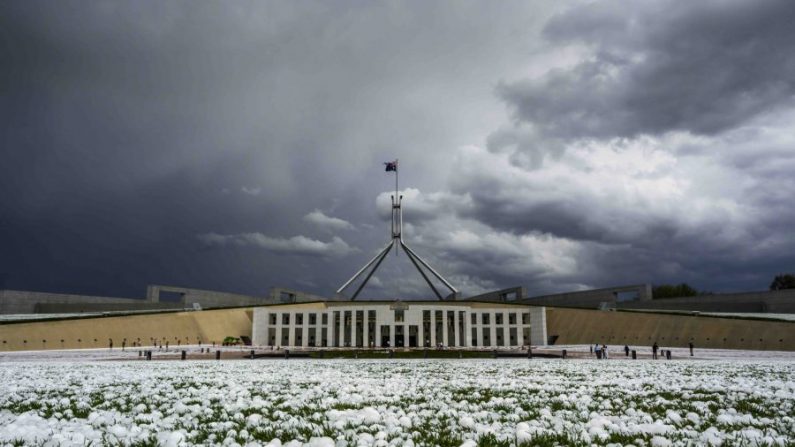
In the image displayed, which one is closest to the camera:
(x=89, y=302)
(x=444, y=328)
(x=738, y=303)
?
(x=738, y=303)

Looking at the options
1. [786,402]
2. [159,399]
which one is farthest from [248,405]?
[786,402]

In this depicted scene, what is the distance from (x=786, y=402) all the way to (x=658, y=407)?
9.95 ft

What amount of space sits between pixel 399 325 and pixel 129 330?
4023 cm

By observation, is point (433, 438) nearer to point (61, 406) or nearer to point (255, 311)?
point (61, 406)

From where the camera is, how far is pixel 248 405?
32.6 ft

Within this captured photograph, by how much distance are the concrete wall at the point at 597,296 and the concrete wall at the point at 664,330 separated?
889 cm

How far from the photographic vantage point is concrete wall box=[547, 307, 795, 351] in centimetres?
5294

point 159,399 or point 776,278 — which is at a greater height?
point 776,278

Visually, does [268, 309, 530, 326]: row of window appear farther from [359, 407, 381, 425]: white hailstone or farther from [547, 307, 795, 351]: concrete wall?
[359, 407, 381, 425]: white hailstone

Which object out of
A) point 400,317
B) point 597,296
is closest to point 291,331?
point 400,317

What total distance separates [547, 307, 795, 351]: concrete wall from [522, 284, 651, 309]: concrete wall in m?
8.89

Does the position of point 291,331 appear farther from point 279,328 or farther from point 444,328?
point 444,328

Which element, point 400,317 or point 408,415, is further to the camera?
point 400,317

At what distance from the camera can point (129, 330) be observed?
223 ft
